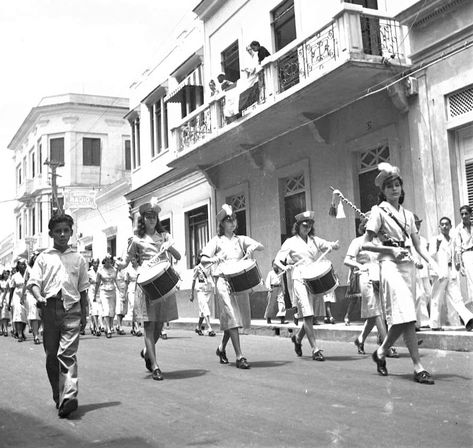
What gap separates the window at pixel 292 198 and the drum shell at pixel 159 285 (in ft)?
31.4

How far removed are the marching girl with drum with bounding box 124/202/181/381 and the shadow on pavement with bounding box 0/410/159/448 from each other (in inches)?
81.6

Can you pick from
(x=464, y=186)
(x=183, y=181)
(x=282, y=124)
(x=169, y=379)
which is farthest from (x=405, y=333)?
(x=183, y=181)

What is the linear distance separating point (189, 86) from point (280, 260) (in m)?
13.7

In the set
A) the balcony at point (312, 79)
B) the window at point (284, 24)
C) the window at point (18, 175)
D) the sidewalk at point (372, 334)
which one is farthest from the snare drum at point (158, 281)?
the window at point (18, 175)

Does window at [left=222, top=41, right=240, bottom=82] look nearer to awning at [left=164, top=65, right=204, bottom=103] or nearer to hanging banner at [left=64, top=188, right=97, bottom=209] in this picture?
awning at [left=164, top=65, right=204, bottom=103]

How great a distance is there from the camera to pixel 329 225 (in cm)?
1530

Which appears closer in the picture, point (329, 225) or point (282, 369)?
point (282, 369)

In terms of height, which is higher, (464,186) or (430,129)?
(430,129)

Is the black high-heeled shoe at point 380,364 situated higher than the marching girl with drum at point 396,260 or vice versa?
the marching girl with drum at point 396,260

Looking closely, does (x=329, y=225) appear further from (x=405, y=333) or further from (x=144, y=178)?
(x=144, y=178)

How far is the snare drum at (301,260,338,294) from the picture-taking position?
845 centimetres

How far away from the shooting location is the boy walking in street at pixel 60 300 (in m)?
5.58

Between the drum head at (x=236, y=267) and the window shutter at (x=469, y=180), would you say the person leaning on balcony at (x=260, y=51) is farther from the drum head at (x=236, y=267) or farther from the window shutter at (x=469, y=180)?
the drum head at (x=236, y=267)

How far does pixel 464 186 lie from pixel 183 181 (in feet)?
40.4
